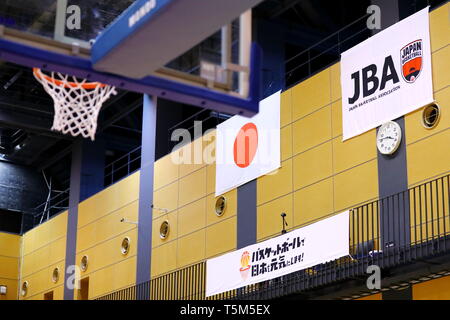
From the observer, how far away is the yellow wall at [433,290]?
17.8m

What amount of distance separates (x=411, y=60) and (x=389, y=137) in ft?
5.95

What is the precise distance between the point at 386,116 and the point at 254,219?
217 inches

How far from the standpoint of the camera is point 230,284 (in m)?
22.4

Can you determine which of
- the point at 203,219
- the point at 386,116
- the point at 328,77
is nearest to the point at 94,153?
the point at 203,219

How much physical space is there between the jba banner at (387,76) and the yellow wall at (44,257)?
1658cm

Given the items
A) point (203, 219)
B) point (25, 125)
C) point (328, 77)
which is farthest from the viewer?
point (25, 125)

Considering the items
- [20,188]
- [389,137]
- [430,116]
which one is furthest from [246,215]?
[20,188]

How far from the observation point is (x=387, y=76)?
64.6ft

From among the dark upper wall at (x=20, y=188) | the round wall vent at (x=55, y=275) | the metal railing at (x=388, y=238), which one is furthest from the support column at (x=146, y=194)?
the dark upper wall at (x=20, y=188)

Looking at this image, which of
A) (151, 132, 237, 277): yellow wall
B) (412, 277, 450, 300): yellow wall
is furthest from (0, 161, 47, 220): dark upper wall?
(412, 277, 450, 300): yellow wall

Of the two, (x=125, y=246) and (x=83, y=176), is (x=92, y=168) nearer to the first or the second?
(x=83, y=176)

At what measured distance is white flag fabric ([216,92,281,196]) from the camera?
76.4 feet

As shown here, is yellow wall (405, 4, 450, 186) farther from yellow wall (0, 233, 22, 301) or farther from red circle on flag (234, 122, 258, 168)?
yellow wall (0, 233, 22, 301)
